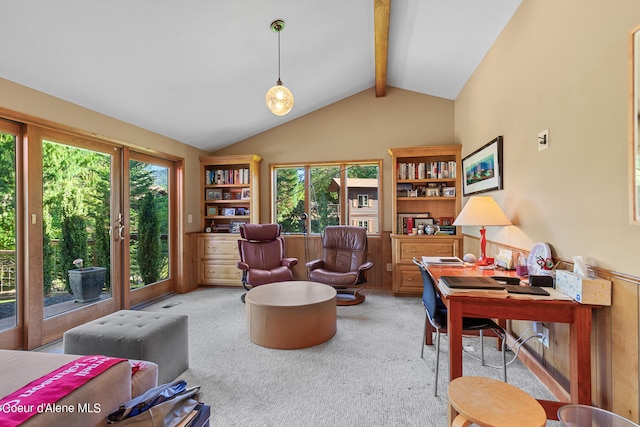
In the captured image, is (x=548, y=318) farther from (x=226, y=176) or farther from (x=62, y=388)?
(x=226, y=176)

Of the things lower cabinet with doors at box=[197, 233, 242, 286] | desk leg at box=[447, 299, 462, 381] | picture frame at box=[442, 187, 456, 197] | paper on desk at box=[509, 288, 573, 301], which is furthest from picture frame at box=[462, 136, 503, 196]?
lower cabinet with doors at box=[197, 233, 242, 286]

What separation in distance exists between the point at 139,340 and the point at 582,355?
99.6 inches

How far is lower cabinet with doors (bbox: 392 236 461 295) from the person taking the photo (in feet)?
12.9

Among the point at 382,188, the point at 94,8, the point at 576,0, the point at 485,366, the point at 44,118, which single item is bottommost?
the point at 485,366

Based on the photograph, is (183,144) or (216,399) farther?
(183,144)

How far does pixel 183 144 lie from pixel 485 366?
466cm

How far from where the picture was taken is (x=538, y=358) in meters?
2.11

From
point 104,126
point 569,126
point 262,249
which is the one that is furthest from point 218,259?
point 569,126

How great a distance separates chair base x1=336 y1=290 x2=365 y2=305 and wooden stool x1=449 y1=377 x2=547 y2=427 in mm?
2479

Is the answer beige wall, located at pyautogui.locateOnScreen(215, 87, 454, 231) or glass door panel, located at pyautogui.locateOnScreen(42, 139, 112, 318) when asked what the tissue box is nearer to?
beige wall, located at pyautogui.locateOnScreen(215, 87, 454, 231)

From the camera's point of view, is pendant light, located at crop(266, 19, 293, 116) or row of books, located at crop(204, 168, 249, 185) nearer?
pendant light, located at crop(266, 19, 293, 116)

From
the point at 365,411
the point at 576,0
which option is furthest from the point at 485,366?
the point at 576,0

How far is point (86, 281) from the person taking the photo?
10.1 ft

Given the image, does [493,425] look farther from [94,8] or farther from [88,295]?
[88,295]
